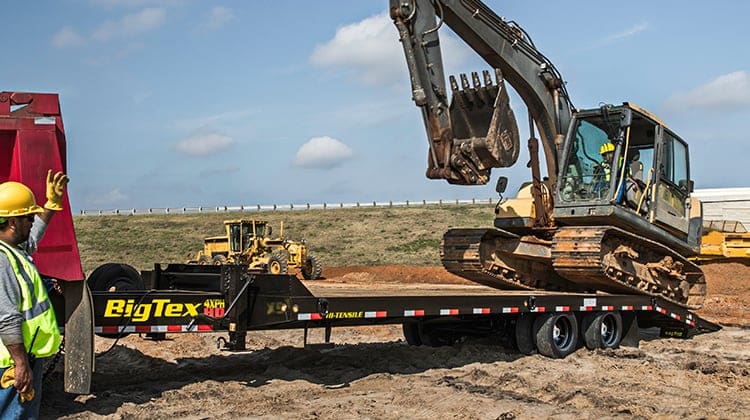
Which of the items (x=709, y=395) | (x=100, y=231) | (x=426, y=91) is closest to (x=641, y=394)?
(x=709, y=395)

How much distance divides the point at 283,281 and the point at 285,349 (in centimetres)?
395

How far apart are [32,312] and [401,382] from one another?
522 centimetres

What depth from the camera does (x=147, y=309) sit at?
24.6 ft

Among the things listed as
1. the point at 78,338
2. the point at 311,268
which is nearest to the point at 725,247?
the point at 311,268

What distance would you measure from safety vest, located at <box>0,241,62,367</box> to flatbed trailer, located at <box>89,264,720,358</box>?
288cm

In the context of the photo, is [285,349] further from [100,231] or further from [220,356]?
[100,231]

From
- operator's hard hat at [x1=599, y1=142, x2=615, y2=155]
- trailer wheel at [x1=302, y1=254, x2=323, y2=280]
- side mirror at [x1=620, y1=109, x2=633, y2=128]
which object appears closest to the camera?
side mirror at [x1=620, y1=109, x2=633, y2=128]

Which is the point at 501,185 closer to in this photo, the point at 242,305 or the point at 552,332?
the point at 552,332

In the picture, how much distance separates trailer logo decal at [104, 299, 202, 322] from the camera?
7.37 metres

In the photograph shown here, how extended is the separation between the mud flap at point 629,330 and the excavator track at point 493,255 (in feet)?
4.69

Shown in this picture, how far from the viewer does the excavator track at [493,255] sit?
40.8 ft

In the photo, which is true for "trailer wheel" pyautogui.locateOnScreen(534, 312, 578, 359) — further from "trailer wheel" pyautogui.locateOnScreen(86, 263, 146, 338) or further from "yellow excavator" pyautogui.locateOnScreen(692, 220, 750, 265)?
"yellow excavator" pyautogui.locateOnScreen(692, 220, 750, 265)

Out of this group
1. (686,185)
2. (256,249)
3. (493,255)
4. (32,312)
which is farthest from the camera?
(256,249)

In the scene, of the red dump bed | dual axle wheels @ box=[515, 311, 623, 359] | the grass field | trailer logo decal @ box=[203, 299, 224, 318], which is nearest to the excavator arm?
dual axle wheels @ box=[515, 311, 623, 359]
